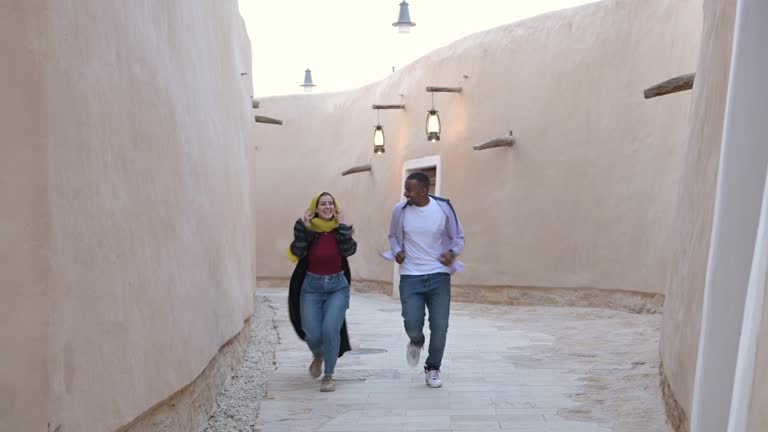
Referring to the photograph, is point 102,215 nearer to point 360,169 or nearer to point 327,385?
point 327,385

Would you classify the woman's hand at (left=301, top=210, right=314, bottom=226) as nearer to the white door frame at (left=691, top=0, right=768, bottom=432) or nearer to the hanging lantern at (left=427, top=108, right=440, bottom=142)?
the white door frame at (left=691, top=0, right=768, bottom=432)

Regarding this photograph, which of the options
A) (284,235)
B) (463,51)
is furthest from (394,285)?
(284,235)

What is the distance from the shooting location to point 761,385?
8.30 ft

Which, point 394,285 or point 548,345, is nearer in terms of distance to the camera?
point 548,345

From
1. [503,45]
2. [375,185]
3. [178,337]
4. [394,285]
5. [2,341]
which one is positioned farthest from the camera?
[375,185]

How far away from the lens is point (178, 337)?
4691 millimetres

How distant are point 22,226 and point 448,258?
412cm

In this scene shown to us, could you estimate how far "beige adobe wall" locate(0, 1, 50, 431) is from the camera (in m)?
2.80

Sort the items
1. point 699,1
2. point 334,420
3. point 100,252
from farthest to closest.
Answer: point 699,1, point 334,420, point 100,252

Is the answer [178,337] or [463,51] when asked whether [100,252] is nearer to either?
[178,337]

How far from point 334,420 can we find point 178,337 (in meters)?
1.35

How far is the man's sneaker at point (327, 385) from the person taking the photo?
6602 mm

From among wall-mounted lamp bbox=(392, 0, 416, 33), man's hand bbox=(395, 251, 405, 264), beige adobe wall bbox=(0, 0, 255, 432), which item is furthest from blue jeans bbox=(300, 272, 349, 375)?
wall-mounted lamp bbox=(392, 0, 416, 33)

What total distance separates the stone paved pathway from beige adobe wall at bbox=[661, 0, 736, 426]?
54 centimetres
